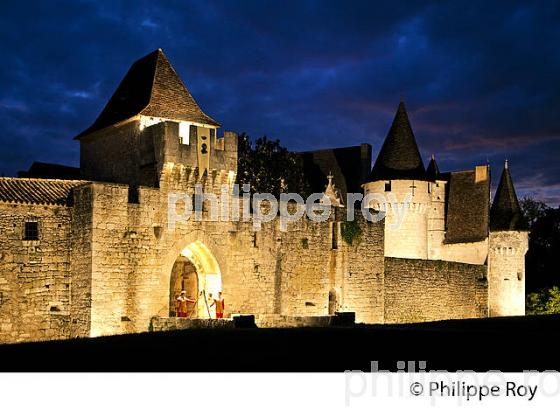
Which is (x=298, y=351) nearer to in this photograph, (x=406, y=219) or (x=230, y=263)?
(x=230, y=263)

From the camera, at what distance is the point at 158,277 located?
93.6 feet

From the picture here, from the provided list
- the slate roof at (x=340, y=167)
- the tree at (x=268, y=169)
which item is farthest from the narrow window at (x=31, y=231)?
the slate roof at (x=340, y=167)

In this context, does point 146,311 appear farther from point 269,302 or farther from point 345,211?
point 345,211

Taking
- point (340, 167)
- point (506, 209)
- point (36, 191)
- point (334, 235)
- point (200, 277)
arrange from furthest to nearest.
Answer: point (340, 167) < point (506, 209) < point (334, 235) < point (200, 277) < point (36, 191)

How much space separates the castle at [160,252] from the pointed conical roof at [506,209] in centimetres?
490

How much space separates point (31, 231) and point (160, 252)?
165 inches

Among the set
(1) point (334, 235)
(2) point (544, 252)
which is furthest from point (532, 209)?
(1) point (334, 235)

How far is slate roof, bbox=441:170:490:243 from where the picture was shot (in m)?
48.0

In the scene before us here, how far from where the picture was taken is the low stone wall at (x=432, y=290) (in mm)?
36562

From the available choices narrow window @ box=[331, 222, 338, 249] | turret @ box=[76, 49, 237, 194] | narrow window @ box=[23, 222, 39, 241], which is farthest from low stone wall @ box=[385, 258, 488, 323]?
narrow window @ box=[23, 222, 39, 241]

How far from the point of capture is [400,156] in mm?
47781

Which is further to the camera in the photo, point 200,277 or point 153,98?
point 153,98
